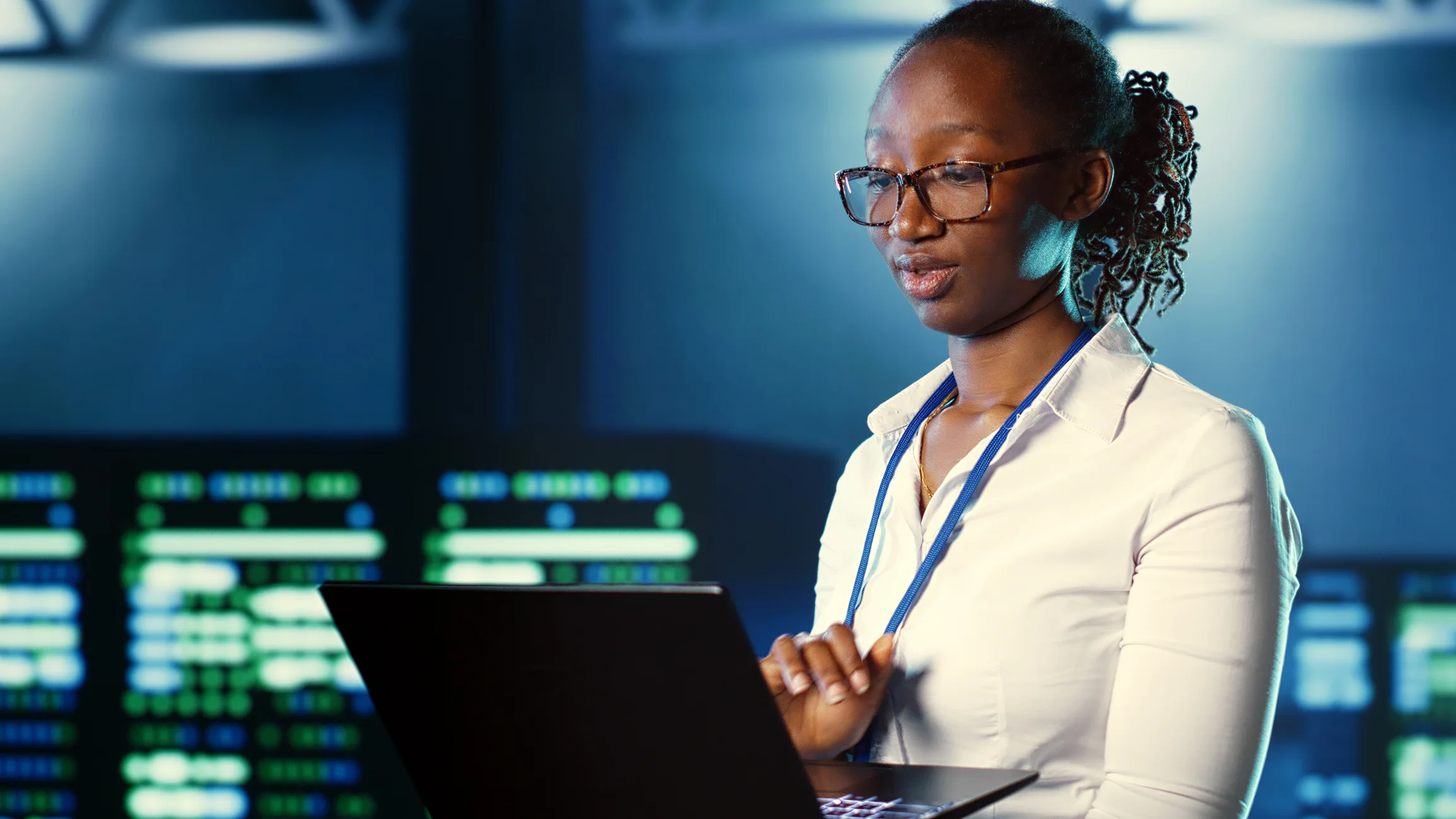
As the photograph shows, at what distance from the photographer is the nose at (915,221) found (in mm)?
942

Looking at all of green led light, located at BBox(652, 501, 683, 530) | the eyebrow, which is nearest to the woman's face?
the eyebrow

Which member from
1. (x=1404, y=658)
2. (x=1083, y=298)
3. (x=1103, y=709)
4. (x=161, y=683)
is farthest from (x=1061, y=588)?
(x=161, y=683)

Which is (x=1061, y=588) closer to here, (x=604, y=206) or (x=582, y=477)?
(x=582, y=477)

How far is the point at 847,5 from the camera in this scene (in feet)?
9.36

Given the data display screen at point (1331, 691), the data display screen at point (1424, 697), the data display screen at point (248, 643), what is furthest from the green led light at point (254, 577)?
the data display screen at point (1424, 697)

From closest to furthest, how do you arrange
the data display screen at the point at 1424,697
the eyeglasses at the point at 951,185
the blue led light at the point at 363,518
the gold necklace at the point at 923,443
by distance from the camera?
the eyeglasses at the point at 951,185, the gold necklace at the point at 923,443, the data display screen at the point at 1424,697, the blue led light at the point at 363,518

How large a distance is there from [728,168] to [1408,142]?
4.54 ft

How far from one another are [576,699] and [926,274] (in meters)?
0.44

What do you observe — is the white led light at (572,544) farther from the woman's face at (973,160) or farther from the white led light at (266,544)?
the woman's face at (973,160)

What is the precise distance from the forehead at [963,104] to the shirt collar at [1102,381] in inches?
6.7

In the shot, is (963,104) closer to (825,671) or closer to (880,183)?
(880,183)

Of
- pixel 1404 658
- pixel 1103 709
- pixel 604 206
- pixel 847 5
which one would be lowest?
pixel 1404 658

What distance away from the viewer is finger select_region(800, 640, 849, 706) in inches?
33.7

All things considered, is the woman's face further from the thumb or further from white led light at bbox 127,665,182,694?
white led light at bbox 127,665,182,694
